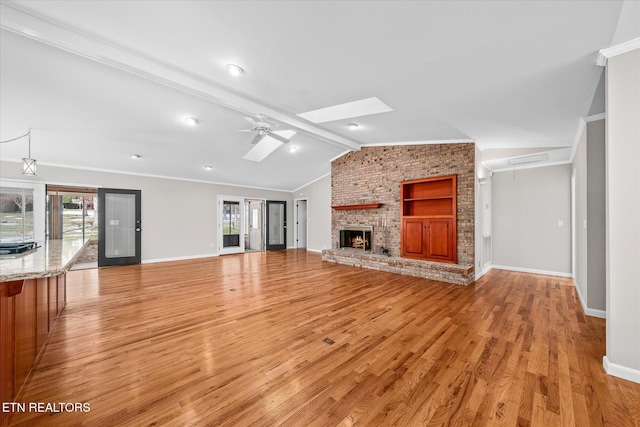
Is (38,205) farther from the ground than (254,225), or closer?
farther from the ground

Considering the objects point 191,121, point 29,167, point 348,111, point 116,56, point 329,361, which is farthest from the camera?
point 191,121

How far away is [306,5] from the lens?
2.07m

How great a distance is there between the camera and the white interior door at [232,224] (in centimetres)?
915

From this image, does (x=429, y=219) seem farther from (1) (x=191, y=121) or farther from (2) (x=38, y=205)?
(2) (x=38, y=205)

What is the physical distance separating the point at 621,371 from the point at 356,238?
217 inches

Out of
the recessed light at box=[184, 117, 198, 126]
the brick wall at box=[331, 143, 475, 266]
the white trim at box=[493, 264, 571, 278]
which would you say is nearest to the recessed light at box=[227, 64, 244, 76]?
the recessed light at box=[184, 117, 198, 126]

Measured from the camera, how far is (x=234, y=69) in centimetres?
309

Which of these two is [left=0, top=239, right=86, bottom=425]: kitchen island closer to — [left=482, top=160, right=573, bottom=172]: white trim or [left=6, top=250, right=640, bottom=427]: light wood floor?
[left=6, top=250, right=640, bottom=427]: light wood floor

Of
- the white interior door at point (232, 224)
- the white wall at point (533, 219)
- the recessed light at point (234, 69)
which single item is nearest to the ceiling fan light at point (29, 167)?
the recessed light at point (234, 69)

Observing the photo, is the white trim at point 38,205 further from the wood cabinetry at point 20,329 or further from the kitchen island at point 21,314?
the kitchen island at point 21,314

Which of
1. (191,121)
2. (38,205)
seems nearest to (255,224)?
(38,205)

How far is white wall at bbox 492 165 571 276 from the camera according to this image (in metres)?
5.54

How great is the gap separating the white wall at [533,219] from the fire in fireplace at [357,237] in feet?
9.99

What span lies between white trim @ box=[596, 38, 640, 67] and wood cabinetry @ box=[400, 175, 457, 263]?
3208mm
